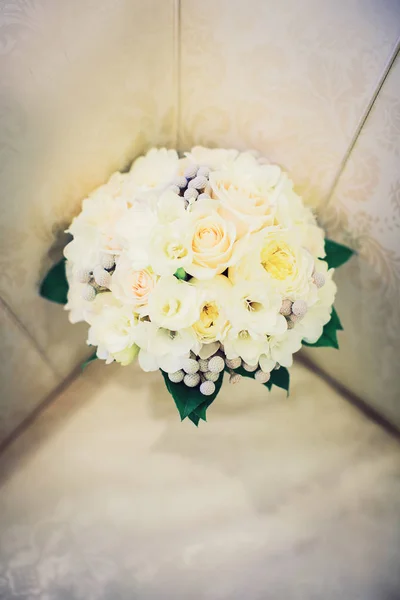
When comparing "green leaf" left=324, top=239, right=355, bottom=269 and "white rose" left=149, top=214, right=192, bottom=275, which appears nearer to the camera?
"white rose" left=149, top=214, right=192, bottom=275

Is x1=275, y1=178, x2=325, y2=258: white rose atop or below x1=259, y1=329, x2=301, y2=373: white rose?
atop

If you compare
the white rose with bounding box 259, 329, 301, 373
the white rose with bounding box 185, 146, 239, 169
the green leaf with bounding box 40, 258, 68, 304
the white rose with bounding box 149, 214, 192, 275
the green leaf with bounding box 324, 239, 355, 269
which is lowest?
the green leaf with bounding box 40, 258, 68, 304

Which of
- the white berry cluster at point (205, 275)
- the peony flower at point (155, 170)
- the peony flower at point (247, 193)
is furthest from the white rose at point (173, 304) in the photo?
the peony flower at point (155, 170)

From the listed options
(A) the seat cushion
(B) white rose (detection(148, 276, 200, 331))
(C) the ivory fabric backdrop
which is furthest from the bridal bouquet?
(A) the seat cushion

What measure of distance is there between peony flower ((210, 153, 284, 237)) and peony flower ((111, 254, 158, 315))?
13 cm

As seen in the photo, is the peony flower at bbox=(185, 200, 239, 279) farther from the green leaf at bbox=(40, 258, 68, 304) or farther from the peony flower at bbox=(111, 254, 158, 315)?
the green leaf at bbox=(40, 258, 68, 304)

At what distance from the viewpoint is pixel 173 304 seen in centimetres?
50

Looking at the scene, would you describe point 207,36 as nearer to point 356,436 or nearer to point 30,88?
point 30,88

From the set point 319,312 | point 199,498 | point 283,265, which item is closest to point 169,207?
point 283,265

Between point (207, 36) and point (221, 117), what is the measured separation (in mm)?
124

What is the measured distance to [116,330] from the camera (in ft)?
1.84

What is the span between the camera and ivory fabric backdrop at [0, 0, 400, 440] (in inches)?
21.6

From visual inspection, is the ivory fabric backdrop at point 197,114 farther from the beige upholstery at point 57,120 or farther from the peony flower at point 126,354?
the peony flower at point 126,354

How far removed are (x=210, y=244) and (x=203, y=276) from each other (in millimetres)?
41
